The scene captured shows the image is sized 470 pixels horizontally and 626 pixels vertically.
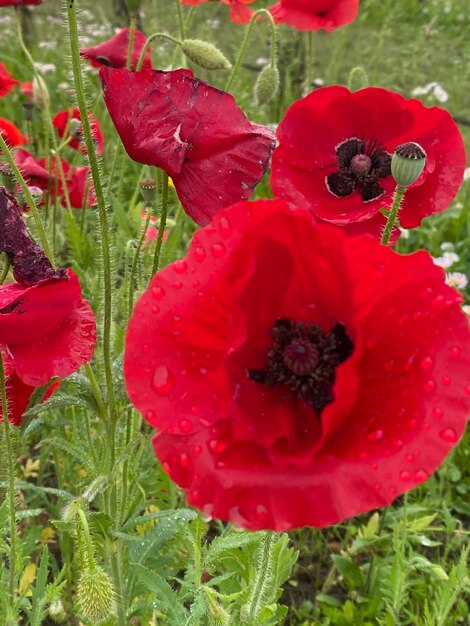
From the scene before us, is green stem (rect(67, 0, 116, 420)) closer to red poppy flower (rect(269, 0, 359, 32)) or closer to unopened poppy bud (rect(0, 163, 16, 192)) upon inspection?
unopened poppy bud (rect(0, 163, 16, 192))

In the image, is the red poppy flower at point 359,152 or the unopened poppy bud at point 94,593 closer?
the unopened poppy bud at point 94,593

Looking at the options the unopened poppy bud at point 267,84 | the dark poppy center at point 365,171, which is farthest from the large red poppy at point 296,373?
the unopened poppy bud at point 267,84

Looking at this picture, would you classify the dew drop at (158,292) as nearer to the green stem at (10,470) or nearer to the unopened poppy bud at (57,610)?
the green stem at (10,470)

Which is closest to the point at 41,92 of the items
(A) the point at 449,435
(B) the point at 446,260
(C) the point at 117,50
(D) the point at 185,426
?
(C) the point at 117,50

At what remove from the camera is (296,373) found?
2.68 feet

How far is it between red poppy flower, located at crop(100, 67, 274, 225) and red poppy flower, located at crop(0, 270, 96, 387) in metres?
0.20

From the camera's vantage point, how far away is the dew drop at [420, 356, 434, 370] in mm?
737

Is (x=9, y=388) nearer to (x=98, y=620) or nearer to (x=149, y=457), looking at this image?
(x=98, y=620)

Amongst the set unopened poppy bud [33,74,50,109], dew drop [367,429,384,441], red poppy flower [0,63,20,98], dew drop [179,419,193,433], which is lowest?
red poppy flower [0,63,20,98]

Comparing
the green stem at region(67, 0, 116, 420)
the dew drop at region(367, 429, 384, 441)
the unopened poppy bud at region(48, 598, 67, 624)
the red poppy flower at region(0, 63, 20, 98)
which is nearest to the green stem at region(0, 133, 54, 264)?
the green stem at region(67, 0, 116, 420)

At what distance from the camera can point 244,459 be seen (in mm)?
739

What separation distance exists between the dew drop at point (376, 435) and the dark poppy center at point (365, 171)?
557 mm

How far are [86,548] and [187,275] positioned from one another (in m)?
0.47

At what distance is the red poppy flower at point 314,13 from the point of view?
2164 millimetres
